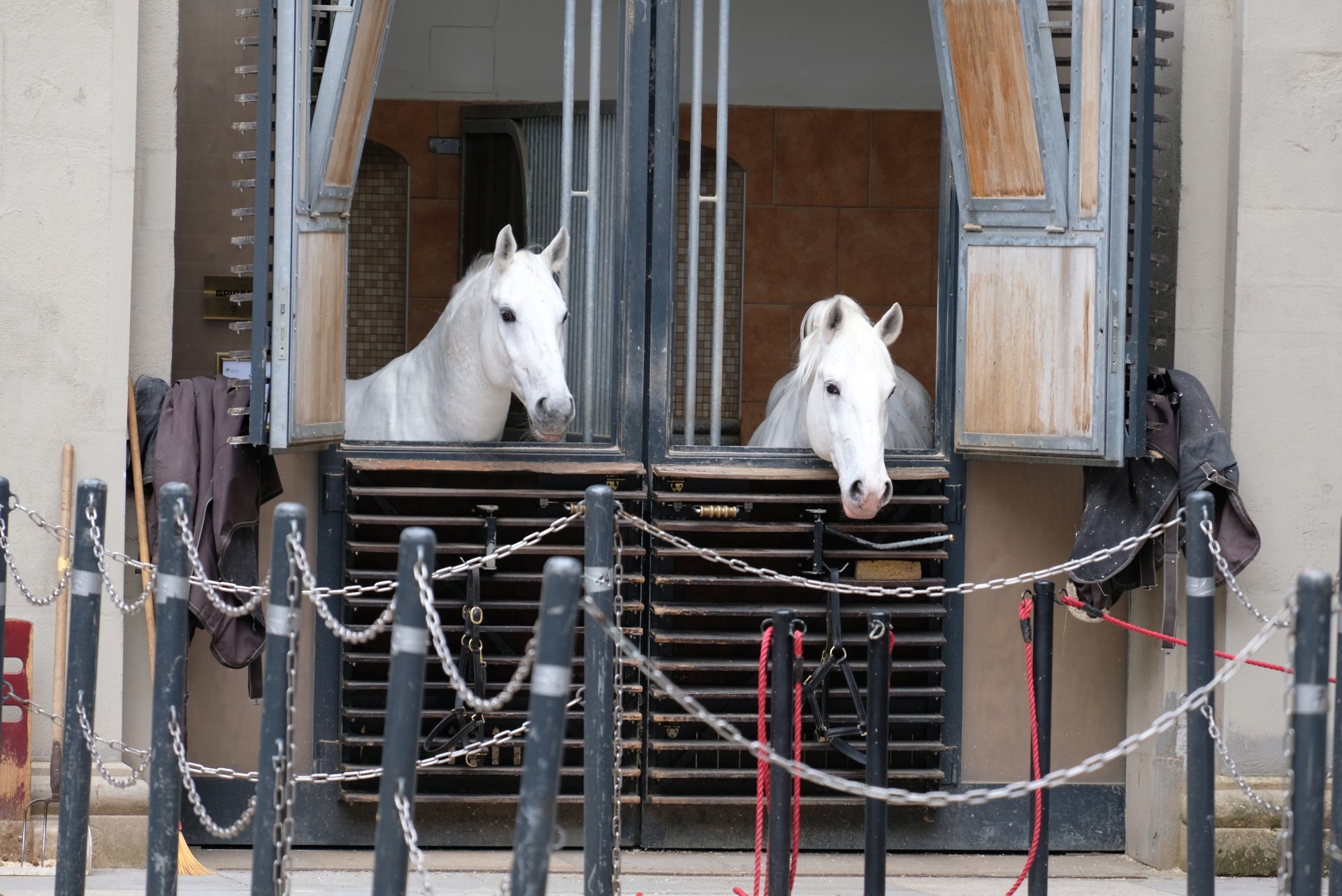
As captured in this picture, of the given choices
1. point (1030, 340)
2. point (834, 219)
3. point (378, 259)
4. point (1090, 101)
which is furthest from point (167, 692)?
point (834, 219)

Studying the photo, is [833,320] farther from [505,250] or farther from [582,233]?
[582,233]

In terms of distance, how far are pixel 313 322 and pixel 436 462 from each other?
0.66 meters

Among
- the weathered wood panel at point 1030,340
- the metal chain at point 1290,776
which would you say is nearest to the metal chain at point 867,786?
the metal chain at point 1290,776

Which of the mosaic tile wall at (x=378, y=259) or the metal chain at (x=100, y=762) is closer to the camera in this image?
the metal chain at (x=100, y=762)

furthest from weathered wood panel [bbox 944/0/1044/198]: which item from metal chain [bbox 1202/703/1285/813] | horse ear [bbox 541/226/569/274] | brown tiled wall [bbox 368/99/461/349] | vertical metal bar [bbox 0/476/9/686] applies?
brown tiled wall [bbox 368/99/461/349]

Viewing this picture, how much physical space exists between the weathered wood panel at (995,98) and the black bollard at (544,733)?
3285 millimetres

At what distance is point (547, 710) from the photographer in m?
3.04

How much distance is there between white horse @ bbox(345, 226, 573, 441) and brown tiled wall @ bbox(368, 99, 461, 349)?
2.34 meters

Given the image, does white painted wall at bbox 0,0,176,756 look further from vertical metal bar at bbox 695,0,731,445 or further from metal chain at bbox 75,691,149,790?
vertical metal bar at bbox 695,0,731,445

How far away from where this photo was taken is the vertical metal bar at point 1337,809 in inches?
154

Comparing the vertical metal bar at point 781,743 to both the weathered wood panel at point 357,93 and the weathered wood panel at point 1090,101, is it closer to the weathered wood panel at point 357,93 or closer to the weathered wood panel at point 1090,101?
the weathered wood panel at point 1090,101

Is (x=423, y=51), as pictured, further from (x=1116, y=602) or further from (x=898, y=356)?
(x=1116, y=602)

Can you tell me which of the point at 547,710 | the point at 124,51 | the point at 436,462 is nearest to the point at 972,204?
the point at 436,462

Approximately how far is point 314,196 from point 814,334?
1.84m
